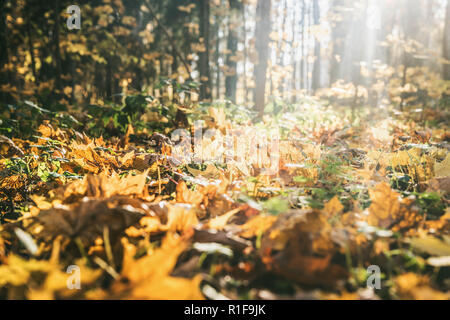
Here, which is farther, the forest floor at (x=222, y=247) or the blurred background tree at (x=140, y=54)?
the blurred background tree at (x=140, y=54)

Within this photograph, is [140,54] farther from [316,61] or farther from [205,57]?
[316,61]

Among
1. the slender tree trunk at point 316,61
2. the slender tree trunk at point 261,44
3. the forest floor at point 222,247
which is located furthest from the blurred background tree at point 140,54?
the slender tree trunk at point 316,61

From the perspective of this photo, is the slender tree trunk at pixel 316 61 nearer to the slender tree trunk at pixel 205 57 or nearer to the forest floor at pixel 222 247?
the slender tree trunk at pixel 205 57

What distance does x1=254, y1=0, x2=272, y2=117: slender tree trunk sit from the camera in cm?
549

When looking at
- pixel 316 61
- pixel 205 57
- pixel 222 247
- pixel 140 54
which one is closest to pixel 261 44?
pixel 205 57

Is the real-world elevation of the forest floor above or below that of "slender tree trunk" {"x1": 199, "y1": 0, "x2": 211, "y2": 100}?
below

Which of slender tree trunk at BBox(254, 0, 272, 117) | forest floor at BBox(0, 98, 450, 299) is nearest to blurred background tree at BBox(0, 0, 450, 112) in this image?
slender tree trunk at BBox(254, 0, 272, 117)

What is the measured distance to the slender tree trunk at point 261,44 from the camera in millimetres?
5488

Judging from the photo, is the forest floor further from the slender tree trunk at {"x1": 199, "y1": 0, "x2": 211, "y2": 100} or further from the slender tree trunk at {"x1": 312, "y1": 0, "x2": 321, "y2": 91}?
the slender tree trunk at {"x1": 312, "y1": 0, "x2": 321, "y2": 91}

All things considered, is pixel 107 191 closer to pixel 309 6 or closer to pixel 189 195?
pixel 189 195

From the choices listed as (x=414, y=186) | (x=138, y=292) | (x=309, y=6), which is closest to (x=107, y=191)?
(x=138, y=292)

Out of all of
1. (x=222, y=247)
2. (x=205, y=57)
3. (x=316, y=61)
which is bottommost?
(x=222, y=247)

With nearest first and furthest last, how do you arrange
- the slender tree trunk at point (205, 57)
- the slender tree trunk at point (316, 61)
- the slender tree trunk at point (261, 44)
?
1. the slender tree trunk at point (261, 44)
2. the slender tree trunk at point (205, 57)
3. the slender tree trunk at point (316, 61)

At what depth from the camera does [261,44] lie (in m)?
5.74
